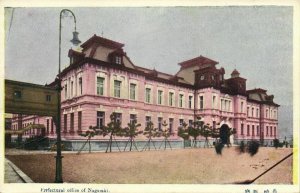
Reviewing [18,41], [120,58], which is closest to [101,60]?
[120,58]

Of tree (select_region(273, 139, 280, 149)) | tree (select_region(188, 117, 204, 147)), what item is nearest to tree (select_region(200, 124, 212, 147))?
tree (select_region(188, 117, 204, 147))

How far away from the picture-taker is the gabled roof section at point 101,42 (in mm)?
5699

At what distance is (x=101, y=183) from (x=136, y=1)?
331 centimetres

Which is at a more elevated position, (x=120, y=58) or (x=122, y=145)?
(x=120, y=58)

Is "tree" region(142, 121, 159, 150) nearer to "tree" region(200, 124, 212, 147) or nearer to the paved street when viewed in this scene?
"tree" region(200, 124, 212, 147)

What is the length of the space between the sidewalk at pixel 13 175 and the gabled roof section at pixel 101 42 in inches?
99.2

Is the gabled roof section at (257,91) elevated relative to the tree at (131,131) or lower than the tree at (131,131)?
elevated

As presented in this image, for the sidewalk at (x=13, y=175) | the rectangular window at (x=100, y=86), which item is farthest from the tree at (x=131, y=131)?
the sidewalk at (x=13, y=175)

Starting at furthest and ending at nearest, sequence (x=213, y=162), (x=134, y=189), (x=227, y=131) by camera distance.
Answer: (x=227, y=131), (x=213, y=162), (x=134, y=189)

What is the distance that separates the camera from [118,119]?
6.27 metres

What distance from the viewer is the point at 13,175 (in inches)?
214

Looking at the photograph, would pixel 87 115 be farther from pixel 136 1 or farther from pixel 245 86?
pixel 245 86

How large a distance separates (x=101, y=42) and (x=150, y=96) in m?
1.61

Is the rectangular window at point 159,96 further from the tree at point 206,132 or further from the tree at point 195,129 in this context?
the tree at point 206,132
